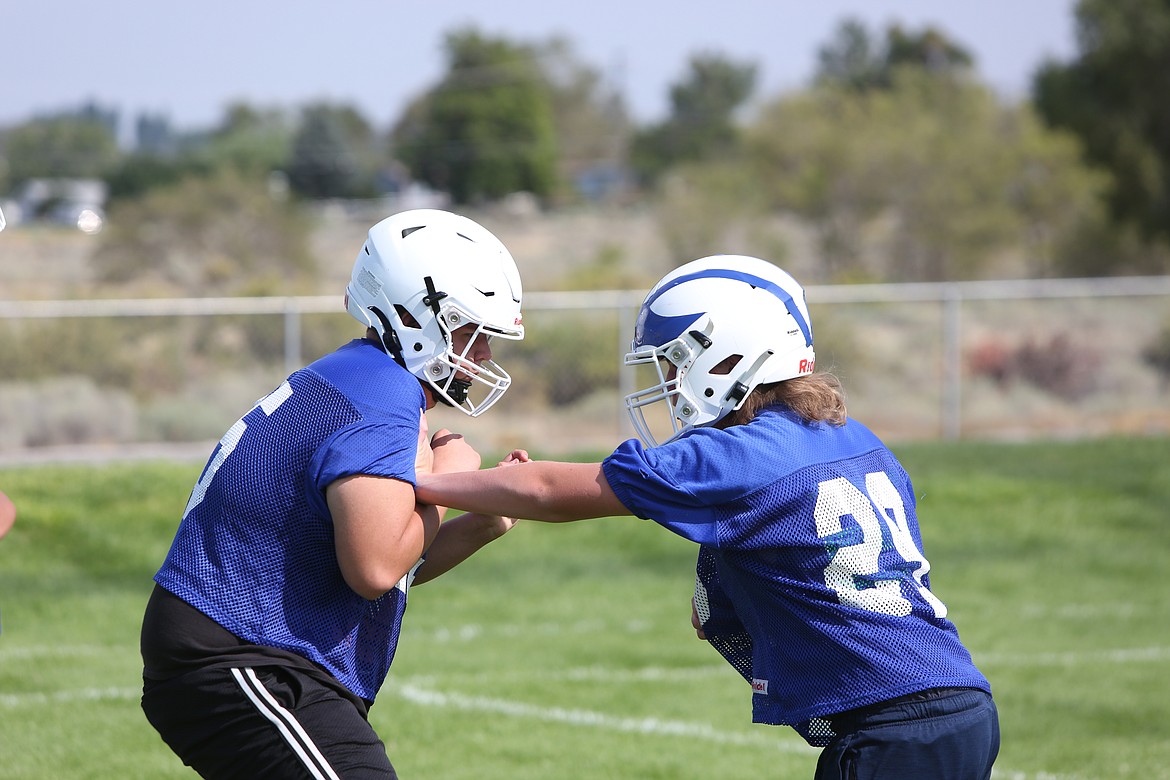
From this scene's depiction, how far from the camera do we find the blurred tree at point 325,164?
71.5 meters

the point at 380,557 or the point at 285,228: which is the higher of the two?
the point at 380,557

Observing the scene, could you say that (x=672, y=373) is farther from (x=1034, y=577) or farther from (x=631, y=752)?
(x=1034, y=577)

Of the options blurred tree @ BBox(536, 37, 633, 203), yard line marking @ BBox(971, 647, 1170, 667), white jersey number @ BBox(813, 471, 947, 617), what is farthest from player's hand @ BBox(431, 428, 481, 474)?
blurred tree @ BBox(536, 37, 633, 203)

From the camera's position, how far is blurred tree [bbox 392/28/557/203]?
64.7m

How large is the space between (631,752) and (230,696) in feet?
11.2

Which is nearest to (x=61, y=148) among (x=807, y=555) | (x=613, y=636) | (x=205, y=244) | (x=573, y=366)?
(x=205, y=244)

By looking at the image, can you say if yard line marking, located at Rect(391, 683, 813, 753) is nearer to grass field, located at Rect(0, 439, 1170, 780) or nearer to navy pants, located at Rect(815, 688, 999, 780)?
grass field, located at Rect(0, 439, 1170, 780)

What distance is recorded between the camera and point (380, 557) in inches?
123

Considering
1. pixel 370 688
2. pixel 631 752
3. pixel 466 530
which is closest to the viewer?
pixel 370 688

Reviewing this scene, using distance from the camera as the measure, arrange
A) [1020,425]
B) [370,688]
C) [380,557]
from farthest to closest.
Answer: [1020,425] → [370,688] → [380,557]

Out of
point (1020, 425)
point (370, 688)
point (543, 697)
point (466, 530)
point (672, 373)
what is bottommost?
point (1020, 425)

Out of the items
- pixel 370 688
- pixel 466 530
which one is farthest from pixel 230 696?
pixel 466 530

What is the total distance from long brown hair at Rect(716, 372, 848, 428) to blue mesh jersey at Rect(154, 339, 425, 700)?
89 cm

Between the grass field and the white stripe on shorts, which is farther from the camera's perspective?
the grass field
